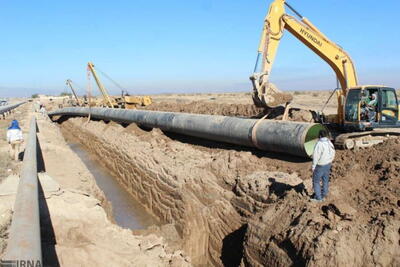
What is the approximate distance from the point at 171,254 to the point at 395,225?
431 centimetres

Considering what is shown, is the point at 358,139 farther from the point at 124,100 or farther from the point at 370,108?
the point at 124,100

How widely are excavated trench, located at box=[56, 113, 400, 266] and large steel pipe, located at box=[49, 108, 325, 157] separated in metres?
0.45

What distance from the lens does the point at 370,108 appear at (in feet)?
Result: 35.4

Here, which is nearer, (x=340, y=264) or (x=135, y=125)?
(x=340, y=264)

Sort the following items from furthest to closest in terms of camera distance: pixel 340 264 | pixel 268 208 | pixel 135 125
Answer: pixel 135 125 < pixel 268 208 < pixel 340 264

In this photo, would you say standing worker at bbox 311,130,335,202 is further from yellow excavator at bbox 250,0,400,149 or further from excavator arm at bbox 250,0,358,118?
excavator arm at bbox 250,0,358,118

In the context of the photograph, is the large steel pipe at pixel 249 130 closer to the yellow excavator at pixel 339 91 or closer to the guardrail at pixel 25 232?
the yellow excavator at pixel 339 91

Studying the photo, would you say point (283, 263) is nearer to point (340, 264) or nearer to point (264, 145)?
point (340, 264)

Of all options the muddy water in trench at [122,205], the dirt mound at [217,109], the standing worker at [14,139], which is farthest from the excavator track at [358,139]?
the standing worker at [14,139]

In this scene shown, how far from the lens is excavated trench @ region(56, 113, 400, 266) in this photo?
18.7 ft

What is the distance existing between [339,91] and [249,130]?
314 centimetres

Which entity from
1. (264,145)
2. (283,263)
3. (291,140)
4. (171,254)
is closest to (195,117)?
(264,145)

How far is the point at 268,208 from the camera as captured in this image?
7.56m

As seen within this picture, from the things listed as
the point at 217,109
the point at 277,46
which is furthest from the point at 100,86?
the point at 277,46
